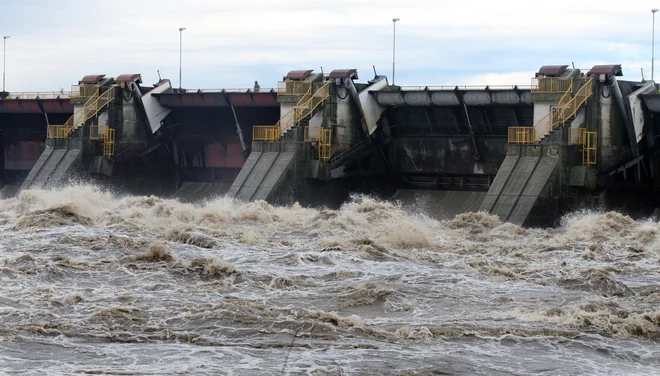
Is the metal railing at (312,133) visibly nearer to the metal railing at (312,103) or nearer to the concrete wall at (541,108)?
the metal railing at (312,103)

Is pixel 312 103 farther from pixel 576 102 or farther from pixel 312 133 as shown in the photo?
pixel 576 102

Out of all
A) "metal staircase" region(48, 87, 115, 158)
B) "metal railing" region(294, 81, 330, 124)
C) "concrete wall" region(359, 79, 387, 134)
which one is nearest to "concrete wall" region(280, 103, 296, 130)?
"metal railing" region(294, 81, 330, 124)

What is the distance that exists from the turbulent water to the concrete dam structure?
2.01m

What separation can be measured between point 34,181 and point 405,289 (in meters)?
19.9

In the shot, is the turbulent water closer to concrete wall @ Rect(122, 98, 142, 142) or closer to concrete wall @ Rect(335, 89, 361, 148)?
concrete wall @ Rect(335, 89, 361, 148)

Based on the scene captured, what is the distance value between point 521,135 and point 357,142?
519cm

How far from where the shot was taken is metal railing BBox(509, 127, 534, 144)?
2697 centimetres

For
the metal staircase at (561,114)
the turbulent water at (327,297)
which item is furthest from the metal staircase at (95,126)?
the metal staircase at (561,114)

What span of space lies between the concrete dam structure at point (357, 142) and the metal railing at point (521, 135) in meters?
0.09

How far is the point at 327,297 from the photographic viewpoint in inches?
601

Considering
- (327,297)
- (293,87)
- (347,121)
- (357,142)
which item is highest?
(293,87)

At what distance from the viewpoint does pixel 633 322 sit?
1300cm

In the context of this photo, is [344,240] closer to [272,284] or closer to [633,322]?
[272,284]

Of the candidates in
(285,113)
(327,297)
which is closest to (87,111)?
(285,113)
